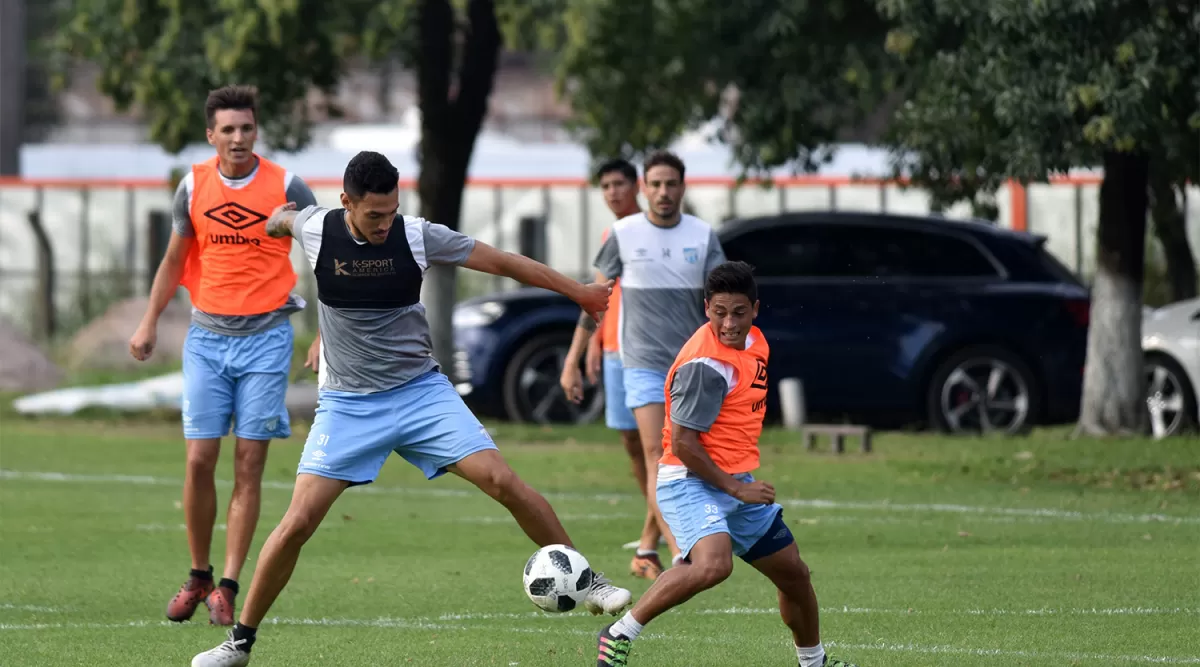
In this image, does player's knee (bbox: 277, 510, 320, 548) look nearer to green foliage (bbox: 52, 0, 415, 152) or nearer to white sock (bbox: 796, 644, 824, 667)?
white sock (bbox: 796, 644, 824, 667)

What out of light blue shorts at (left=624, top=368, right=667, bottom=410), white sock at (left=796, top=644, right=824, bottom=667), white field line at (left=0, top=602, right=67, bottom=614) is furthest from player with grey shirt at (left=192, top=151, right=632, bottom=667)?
light blue shorts at (left=624, top=368, right=667, bottom=410)

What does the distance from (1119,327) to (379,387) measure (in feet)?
36.4

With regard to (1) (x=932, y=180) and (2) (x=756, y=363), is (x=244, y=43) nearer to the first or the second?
(1) (x=932, y=180)

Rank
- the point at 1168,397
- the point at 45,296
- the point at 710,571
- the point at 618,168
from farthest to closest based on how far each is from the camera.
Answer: the point at 45,296 → the point at 1168,397 → the point at 618,168 → the point at 710,571

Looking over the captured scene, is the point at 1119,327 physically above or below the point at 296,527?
above

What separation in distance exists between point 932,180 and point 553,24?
3863 mm

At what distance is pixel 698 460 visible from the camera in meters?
7.12

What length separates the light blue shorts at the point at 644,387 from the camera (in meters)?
10.2

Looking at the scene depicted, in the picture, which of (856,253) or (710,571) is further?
(856,253)

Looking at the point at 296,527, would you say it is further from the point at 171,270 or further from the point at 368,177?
the point at 171,270

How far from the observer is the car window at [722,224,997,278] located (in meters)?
19.0

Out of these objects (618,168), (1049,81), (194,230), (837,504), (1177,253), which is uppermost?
(1049,81)

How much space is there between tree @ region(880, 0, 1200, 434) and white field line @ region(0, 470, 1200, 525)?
283cm

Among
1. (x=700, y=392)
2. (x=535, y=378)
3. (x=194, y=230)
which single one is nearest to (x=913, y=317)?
(x=535, y=378)
